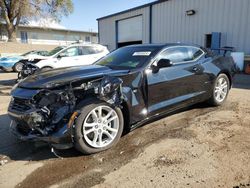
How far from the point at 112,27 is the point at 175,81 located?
1927 cm

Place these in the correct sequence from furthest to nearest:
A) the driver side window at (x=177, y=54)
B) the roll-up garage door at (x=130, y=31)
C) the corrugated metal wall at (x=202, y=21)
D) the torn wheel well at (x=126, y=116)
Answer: the roll-up garage door at (x=130, y=31)
the corrugated metal wall at (x=202, y=21)
the driver side window at (x=177, y=54)
the torn wheel well at (x=126, y=116)

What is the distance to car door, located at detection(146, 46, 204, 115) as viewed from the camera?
159 inches

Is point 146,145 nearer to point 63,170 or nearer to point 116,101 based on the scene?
point 116,101

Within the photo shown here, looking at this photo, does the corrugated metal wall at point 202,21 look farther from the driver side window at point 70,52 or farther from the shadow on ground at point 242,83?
the driver side window at point 70,52

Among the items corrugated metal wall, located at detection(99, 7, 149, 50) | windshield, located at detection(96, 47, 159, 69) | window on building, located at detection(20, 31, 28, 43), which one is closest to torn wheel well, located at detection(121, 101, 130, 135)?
windshield, located at detection(96, 47, 159, 69)

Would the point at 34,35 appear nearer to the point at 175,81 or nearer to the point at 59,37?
the point at 59,37

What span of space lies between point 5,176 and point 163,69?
2.79 meters

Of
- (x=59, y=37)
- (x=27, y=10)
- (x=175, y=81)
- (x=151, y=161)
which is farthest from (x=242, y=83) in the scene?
(x=59, y=37)

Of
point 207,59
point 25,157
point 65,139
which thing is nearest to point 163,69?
point 207,59

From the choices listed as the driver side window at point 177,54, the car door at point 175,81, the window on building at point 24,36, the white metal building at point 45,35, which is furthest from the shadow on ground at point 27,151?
the window on building at point 24,36

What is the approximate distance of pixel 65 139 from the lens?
3082 mm

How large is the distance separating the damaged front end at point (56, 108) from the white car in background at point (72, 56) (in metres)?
6.68

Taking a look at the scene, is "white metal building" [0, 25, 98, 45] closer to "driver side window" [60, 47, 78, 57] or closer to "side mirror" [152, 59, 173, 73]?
"driver side window" [60, 47, 78, 57]

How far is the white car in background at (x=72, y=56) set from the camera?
32.6 ft
